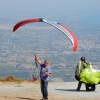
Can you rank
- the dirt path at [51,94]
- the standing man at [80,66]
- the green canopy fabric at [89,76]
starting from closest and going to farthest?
the dirt path at [51,94] < the green canopy fabric at [89,76] < the standing man at [80,66]

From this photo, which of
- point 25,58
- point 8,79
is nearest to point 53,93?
point 8,79

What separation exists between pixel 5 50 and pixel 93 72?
14965 centimetres

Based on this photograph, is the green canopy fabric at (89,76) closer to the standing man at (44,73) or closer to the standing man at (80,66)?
the standing man at (80,66)

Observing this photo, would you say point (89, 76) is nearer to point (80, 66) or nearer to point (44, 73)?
point (80, 66)

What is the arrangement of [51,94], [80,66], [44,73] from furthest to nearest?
1. [80,66]
2. [51,94]
3. [44,73]

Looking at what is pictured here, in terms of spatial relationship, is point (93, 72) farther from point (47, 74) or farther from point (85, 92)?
point (47, 74)

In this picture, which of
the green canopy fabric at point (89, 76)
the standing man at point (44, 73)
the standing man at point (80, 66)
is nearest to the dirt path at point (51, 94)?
the green canopy fabric at point (89, 76)

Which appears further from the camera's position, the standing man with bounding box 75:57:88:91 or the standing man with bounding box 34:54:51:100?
the standing man with bounding box 75:57:88:91

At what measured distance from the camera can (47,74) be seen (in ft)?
51.9

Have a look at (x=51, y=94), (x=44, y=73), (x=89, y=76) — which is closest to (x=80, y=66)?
(x=89, y=76)

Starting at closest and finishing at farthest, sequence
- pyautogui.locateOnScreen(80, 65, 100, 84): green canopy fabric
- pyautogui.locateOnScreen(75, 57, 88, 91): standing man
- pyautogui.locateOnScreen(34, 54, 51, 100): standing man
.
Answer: pyautogui.locateOnScreen(34, 54, 51, 100): standing man < pyautogui.locateOnScreen(80, 65, 100, 84): green canopy fabric < pyautogui.locateOnScreen(75, 57, 88, 91): standing man

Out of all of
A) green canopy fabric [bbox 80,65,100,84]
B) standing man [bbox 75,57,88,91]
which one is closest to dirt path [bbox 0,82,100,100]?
green canopy fabric [bbox 80,65,100,84]

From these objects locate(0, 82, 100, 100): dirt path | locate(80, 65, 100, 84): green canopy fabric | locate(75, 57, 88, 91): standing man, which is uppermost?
locate(75, 57, 88, 91): standing man

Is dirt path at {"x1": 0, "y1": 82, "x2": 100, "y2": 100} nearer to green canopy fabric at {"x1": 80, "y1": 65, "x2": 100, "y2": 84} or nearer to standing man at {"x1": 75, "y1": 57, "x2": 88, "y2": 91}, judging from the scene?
green canopy fabric at {"x1": 80, "y1": 65, "x2": 100, "y2": 84}
